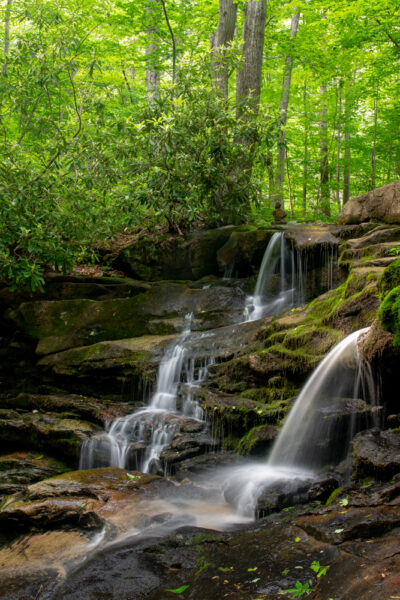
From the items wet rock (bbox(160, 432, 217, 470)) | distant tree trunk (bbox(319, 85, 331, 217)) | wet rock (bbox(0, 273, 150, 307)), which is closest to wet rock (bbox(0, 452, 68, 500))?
wet rock (bbox(160, 432, 217, 470))

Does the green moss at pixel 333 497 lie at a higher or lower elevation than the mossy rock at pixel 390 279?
lower

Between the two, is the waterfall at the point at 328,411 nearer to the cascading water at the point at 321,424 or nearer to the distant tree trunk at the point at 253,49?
the cascading water at the point at 321,424

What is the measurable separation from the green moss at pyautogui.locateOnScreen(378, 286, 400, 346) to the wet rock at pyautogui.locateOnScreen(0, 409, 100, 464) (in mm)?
4778

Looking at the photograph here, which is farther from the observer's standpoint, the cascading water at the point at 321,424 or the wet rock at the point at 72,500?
the cascading water at the point at 321,424

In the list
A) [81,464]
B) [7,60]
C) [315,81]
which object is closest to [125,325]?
[81,464]

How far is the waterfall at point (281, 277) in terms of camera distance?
1055cm

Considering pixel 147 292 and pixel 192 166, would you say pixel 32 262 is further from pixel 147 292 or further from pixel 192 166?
pixel 192 166

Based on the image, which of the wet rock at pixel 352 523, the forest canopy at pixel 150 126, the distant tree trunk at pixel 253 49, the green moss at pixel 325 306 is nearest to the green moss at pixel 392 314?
the wet rock at pixel 352 523

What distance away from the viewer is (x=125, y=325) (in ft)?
35.1

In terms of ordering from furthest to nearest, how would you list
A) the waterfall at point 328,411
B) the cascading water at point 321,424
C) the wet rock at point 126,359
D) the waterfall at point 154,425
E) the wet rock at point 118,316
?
1. the wet rock at point 118,316
2. the wet rock at point 126,359
3. the waterfall at point 154,425
4. the waterfall at point 328,411
5. the cascading water at point 321,424

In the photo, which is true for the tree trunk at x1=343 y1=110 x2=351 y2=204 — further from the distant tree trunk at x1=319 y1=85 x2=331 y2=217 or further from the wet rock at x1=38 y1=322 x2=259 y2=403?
the wet rock at x1=38 y1=322 x2=259 y2=403

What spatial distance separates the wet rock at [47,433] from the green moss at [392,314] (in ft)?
15.7

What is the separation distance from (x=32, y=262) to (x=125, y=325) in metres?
2.40

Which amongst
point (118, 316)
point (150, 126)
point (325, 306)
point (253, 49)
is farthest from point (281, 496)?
point (253, 49)
